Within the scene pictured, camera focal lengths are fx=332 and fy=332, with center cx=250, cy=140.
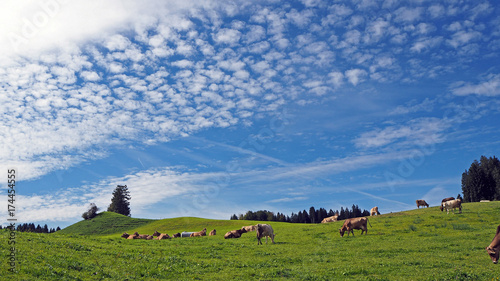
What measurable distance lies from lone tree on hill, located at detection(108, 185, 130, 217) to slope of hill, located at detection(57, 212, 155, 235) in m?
32.5

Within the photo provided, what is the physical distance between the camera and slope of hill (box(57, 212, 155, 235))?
10200cm

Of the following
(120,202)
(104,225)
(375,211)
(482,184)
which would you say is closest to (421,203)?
(375,211)

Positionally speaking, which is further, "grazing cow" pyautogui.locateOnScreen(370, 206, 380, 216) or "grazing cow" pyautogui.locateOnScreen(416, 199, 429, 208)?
"grazing cow" pyautogui.locateOnScreen(416, 199, 429, 208)

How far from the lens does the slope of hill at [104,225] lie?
335 feet

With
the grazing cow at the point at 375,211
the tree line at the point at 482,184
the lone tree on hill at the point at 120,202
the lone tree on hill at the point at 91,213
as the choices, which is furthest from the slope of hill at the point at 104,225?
the tree line at the point at 482,184

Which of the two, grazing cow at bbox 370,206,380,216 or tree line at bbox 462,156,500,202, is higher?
tree line at bbox 462,156,500,202

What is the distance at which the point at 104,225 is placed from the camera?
10925 centimetres

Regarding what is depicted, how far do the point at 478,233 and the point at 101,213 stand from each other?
128 meters

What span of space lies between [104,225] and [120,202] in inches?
2053

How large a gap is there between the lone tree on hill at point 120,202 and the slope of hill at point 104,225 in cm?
3253

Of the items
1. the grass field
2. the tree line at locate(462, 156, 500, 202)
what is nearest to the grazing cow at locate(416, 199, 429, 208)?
the grass field

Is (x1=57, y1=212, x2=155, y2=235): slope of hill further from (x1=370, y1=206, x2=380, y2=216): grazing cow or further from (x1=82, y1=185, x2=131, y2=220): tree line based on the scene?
(x1=370, y1=206, x2=380, y2=216): grazing cow

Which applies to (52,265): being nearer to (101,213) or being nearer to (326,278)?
(326,278)

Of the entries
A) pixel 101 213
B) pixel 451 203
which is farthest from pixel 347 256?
pixel 101 213
